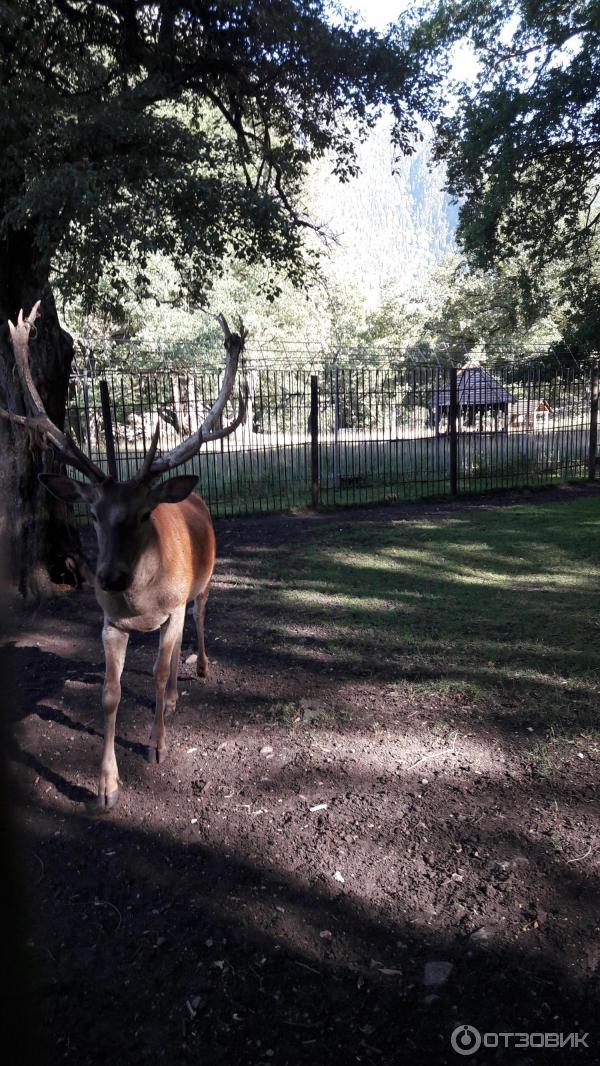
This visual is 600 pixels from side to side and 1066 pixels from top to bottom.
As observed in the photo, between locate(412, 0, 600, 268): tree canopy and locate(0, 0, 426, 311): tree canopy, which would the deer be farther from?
locate(412, 0, 600, 268): tree canopy

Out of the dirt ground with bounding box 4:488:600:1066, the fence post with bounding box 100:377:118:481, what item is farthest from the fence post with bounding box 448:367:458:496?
the dirt ground with bounding box 4:488:600:1066

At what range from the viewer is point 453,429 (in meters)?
15.3

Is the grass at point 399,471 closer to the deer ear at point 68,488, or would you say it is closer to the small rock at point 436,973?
the deer ear at point 68,488

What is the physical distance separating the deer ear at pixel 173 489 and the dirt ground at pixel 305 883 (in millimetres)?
1620

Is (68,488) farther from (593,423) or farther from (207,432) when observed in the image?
(593,423)

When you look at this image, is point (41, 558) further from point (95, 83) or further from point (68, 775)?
point (95, 83)

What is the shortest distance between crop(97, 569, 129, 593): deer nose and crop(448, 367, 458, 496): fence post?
11959 mm

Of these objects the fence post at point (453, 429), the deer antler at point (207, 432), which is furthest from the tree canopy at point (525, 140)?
the deer antler at point (207, 432)

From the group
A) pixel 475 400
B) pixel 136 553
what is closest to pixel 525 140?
pixel 475 400

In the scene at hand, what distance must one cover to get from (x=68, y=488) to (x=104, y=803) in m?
1.82

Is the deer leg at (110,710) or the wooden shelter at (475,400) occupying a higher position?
the wooden shelter at (475,400)

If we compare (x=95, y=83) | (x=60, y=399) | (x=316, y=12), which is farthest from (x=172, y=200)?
(x=316, y=12)

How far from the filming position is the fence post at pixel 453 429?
14.9 m

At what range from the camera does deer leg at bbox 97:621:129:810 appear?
4.12m
